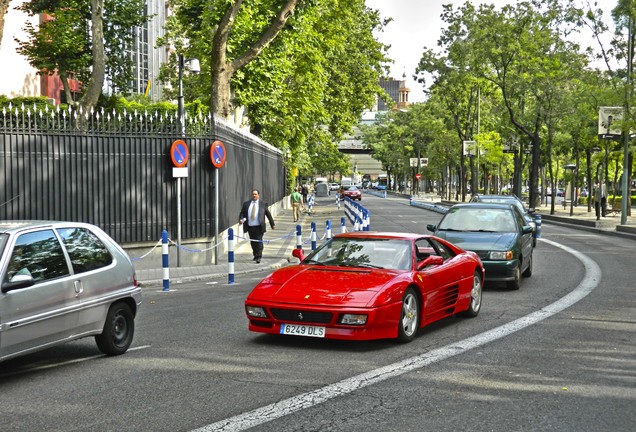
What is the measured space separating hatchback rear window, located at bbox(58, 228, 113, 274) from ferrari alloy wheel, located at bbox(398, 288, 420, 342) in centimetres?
326

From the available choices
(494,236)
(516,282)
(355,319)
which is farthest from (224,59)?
(355,319)

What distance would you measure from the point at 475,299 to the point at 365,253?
2325 mm

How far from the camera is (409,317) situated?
9.52 meters

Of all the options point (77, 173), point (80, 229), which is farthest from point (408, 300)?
point (77, 173)

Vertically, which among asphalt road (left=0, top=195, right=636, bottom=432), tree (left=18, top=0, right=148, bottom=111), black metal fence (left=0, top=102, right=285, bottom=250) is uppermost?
tree (left=18, top=0, right=148, bottom=111)

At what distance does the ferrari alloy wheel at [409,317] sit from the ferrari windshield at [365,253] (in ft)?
1.48

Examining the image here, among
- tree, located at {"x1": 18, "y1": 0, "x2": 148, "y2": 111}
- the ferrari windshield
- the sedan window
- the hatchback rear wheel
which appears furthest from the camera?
tree, located at {"x1": 18, "y1": 0, "x2": 148, "y2": 111}

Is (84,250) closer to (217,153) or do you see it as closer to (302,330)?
(302,330)

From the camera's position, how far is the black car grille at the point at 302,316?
347 inches

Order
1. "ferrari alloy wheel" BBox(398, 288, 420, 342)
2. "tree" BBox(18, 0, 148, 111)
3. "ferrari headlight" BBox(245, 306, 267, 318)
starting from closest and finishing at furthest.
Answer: "ferrari headlight" BBox(245, 306, 267, 318), "ferrari alloy wheel" BBox(398, 288, 420, 342), "tree" BBox(18, 0, 148, 111)

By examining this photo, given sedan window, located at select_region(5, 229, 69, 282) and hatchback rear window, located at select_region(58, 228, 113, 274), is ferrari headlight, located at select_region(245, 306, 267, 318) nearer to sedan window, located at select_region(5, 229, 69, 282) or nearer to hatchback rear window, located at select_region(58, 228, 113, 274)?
hatchback rear window, located at select_region(58, 228, 113, 274)

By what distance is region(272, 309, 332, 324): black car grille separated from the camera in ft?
28.9

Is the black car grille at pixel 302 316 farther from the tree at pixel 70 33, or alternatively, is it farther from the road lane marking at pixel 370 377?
the tree at pixel 70 33

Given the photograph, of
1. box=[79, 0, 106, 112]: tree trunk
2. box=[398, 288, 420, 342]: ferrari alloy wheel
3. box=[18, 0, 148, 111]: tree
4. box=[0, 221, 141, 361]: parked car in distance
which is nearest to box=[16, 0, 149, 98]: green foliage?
box=[18, 0, 148, 111]: tree
